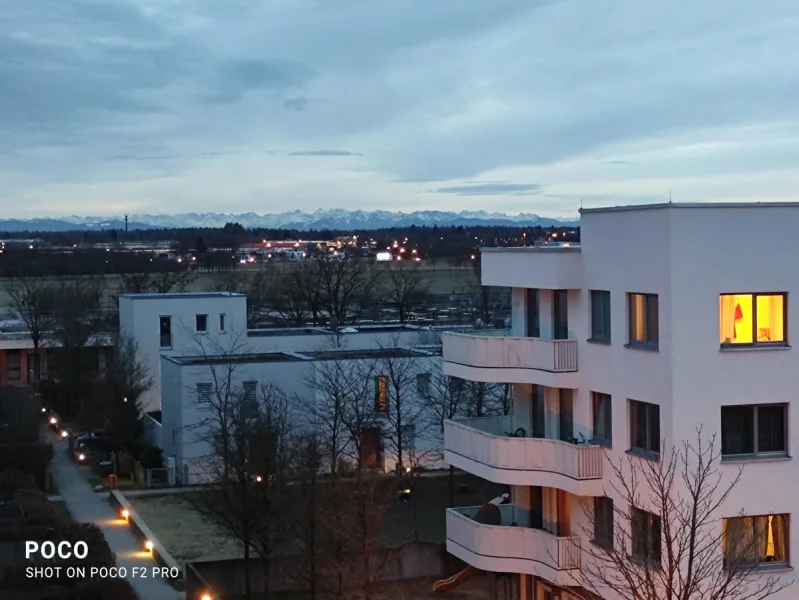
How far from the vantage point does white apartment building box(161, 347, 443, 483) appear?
141 feet

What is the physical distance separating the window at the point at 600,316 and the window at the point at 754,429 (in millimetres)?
2809

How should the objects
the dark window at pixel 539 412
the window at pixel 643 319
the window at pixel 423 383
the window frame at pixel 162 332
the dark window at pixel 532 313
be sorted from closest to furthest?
1. the window at pixel 643 319
2. the dark window at pixel 539 412
3. the dark window at pixel 532 313
4. the window at pixel 423 383
5. the window frame at pixel 162 332

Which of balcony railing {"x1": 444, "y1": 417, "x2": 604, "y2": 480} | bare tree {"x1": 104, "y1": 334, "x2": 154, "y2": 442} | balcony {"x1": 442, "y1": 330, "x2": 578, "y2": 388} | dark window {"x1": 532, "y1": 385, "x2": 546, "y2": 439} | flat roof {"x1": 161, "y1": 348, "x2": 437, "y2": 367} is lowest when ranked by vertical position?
bare tree {"x1": 104, "y1": 334, "x2": 154, "y2": 442}

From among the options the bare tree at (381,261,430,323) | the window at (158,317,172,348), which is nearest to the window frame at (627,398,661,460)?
the window at (158,317,172,348)

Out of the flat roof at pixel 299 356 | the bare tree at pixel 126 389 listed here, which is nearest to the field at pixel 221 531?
the flat roof at pixel 299 356

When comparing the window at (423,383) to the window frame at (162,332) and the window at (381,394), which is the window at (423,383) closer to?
the window at (381,394)

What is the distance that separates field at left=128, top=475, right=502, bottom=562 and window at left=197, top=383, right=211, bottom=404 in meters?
4.27

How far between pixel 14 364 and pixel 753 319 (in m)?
61.4

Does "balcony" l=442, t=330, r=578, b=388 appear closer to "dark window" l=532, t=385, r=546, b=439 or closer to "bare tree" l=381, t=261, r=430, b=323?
"dark window" l=532, t=385, r=546, b=439

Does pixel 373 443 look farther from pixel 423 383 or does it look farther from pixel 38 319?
pixel 38 319

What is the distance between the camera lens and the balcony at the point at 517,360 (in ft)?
71.7

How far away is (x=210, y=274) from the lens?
424 feet

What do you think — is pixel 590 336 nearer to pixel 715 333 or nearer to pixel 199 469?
pixel 715 333

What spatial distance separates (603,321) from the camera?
21.2 metres
